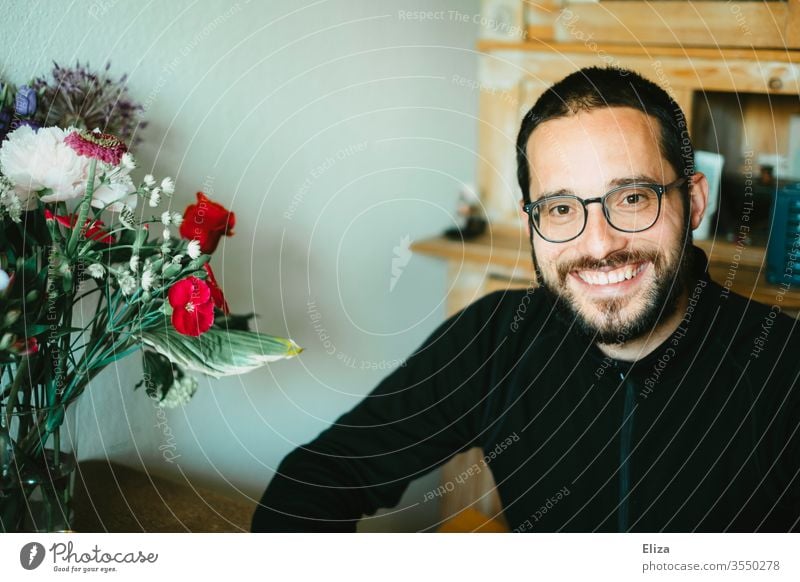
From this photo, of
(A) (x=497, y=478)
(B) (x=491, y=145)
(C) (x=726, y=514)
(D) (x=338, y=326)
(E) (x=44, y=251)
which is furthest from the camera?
(B) (x=491, y=145)

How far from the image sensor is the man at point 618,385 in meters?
0.79

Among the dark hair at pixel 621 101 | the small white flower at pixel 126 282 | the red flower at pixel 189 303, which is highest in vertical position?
the dark hair at pixel 621 101

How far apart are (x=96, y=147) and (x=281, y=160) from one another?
0.35 metres

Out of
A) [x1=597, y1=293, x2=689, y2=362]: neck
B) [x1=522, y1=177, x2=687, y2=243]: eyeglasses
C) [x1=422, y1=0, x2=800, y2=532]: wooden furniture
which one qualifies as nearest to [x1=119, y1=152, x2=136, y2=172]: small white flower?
[x1=522, y1=177, x2=687, y2=243]: eyeglasses

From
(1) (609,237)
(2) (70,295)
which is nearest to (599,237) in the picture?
(1) (609,237)

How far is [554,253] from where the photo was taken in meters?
0.85

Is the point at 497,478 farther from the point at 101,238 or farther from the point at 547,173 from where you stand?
the point at 101,238

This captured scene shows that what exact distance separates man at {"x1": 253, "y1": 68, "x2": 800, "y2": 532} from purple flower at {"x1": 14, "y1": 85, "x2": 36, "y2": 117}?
0.39 meters

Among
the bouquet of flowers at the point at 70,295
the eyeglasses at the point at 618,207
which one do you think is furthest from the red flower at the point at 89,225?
the eyeglasses at the point at 618,207

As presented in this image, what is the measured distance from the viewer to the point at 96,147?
62 centimetres

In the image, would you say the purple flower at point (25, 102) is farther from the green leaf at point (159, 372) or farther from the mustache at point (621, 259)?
the mustache at point (621, 259)

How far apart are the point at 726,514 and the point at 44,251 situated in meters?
0.66

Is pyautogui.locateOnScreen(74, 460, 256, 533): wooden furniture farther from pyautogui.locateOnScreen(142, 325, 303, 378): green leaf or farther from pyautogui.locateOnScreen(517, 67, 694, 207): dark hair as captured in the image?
pyautogui.locateOnScreen(517, 67, 694, 207): dark hair

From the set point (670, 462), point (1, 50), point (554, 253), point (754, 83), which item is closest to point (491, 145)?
point (754, 83)
